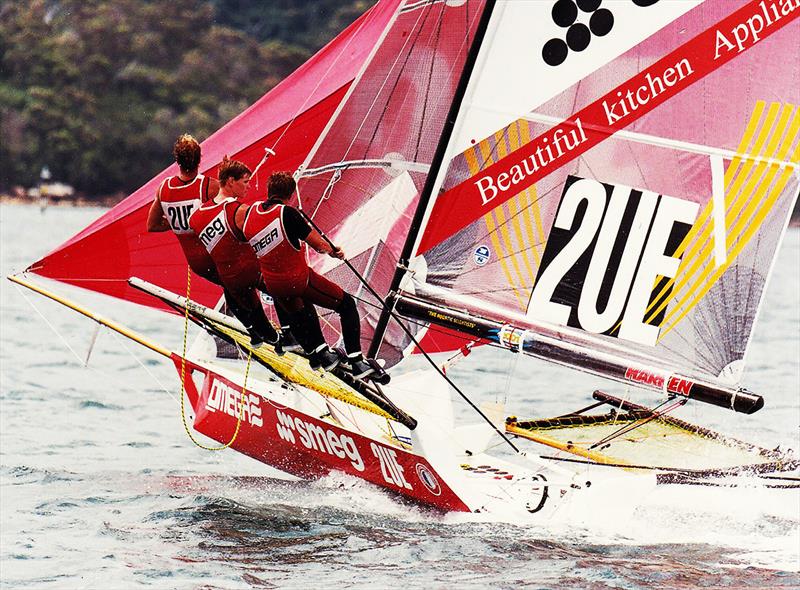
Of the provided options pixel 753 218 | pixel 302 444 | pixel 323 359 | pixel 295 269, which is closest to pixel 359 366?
pixel 323 359

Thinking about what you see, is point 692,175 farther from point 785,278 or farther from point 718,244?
point 785,278

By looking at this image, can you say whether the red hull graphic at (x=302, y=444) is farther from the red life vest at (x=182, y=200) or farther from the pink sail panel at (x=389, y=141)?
the red life vest at (x=182, y=200)

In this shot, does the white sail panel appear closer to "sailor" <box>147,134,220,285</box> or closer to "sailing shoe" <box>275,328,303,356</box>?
"sailing shoe" <box>275,328,303,356</box>

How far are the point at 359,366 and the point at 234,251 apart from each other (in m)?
0.99

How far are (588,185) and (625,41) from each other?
0.83 metres

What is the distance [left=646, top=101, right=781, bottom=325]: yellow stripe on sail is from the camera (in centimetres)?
Answer: 743

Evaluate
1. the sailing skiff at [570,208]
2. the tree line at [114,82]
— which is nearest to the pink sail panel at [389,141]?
the sailing skiff at [570,208]

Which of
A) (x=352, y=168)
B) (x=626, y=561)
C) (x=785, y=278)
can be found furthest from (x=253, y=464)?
(x=785, y=278)

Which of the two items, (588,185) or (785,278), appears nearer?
(588,185)

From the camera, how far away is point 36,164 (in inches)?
2094

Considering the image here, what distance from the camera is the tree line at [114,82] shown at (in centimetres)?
5388

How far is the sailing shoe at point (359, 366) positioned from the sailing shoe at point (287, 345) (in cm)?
34

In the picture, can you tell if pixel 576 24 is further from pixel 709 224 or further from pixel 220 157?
pixel 220 157

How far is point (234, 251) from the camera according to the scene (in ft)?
25.3
